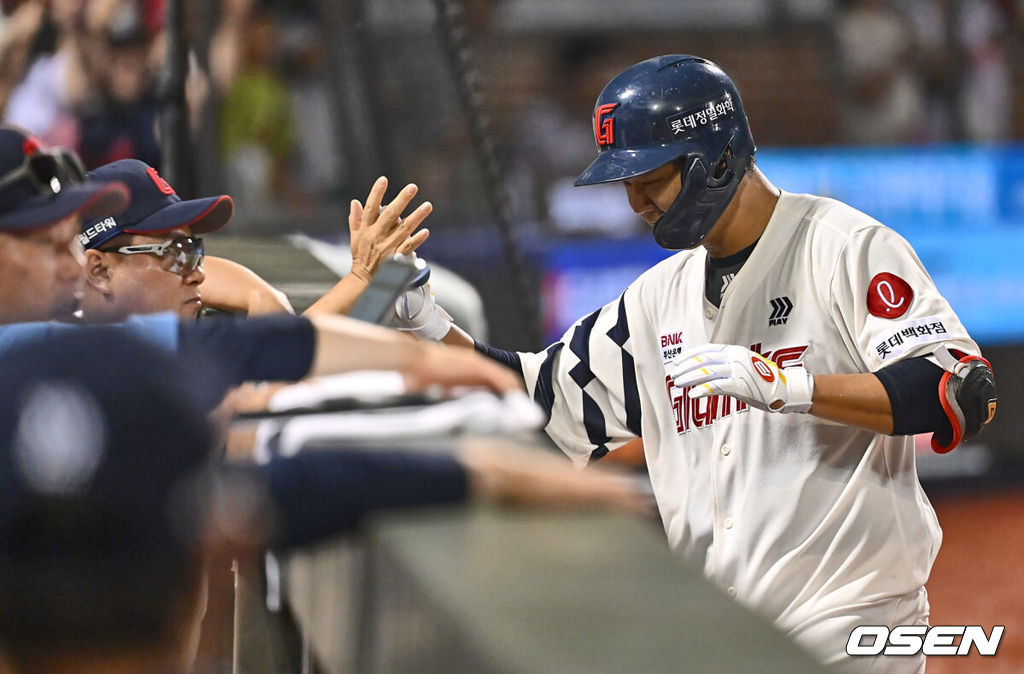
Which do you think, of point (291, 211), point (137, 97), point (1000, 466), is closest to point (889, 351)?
point (137, 97)

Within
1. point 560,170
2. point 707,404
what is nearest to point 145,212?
point 707,404

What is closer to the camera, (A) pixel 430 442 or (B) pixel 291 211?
(A) pixel 430 442

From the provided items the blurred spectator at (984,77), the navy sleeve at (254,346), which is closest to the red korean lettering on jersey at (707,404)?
the navy sleeve at (254,346)

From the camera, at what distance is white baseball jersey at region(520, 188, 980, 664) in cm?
274

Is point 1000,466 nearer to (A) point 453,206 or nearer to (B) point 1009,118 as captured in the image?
(B) point 1009,118

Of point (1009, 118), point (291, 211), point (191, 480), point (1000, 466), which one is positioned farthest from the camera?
point (1009, 118)

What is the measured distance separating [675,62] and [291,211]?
5057 mm

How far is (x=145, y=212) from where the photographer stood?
3.10m

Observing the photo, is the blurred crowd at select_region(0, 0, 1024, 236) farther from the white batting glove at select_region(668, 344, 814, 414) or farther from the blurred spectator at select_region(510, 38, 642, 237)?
the white batting glove at select_region(668, 344, 814, 414)

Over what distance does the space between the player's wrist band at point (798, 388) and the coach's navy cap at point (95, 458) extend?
1.64m

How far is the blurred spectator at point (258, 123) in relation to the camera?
7.86 metres

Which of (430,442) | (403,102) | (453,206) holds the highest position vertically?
(430,442)

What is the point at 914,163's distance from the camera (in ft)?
32.8

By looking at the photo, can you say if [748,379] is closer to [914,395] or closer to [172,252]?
[914,395]
